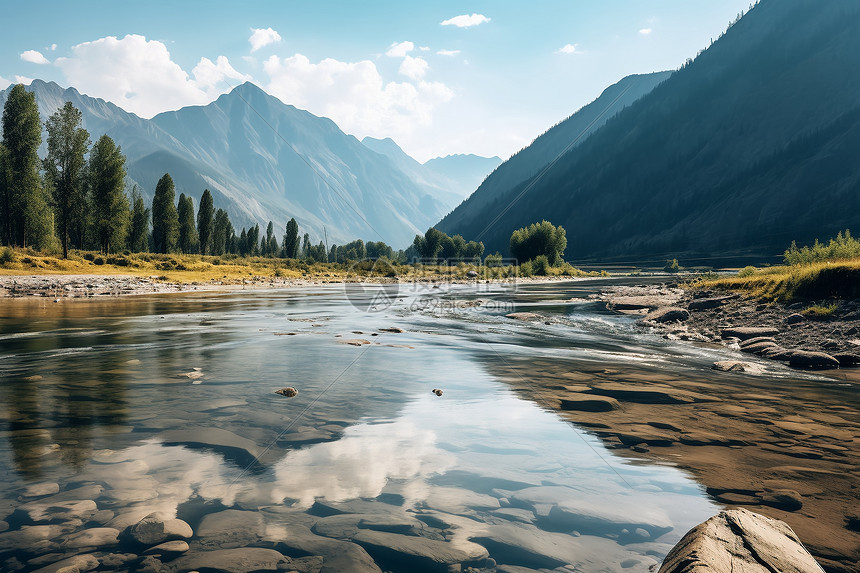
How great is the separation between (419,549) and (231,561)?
1.69 metres

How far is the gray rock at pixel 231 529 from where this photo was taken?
4629 millimetres

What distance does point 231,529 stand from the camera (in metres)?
4.88

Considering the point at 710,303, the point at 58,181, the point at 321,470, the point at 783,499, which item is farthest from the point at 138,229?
the point at 783,499

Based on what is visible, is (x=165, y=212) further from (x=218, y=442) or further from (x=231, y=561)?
(x=231, y=561)

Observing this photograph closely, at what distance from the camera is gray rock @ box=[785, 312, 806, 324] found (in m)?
19.2

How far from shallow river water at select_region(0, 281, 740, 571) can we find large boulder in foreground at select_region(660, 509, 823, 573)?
2.12 feet

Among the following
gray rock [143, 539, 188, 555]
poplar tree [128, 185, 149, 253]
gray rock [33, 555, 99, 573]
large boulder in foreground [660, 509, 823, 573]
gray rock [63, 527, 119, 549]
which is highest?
poplar tree [128, 185, 149, 253]

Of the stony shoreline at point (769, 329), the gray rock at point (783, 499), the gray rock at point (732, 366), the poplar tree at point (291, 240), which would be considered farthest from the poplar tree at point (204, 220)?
the gray rock at point (783, 499)

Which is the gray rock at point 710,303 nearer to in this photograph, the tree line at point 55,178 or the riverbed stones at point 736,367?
the riverbed stones at point 736,367

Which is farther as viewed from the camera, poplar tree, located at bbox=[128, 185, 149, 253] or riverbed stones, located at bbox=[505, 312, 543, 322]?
poplar tree, located at bbox=[128, 185, 149, 253]

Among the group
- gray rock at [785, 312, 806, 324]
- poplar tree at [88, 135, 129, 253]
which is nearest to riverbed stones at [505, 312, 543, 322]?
gray rock at [785, 312, 806, 324]

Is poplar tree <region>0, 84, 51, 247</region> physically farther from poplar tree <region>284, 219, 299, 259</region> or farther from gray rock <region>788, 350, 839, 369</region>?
poplar tree <region>284, 219, 299, 259</region>

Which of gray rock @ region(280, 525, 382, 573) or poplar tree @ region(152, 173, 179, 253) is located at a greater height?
poplar tree @ region(152, 173, 179, 253)

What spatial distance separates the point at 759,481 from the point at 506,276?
10398cm
